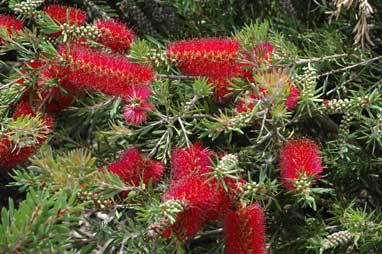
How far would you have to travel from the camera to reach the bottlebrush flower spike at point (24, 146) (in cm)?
163

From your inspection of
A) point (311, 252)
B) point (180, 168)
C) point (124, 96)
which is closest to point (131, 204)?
point (180, 168)

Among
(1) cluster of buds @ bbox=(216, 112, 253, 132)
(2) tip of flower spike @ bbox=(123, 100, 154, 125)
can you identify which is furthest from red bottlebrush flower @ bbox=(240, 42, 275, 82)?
Answer: (2) tip of flower spike @ bbox=(123, 100, 154, 125)

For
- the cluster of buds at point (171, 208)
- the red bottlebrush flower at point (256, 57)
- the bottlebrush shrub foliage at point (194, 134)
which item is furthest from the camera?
the red bottlebrush flower at point (256, 57)

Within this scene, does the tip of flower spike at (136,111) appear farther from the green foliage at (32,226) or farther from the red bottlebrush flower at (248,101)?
the green foliage at (32,226)

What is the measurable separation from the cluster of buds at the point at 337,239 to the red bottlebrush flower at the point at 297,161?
169 mm

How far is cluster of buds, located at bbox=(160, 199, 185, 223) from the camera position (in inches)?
56.7

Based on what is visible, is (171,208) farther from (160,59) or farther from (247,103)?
(160,59)

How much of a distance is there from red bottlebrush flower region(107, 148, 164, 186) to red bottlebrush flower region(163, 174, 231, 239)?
99 mm

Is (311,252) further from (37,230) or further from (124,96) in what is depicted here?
(37,230)

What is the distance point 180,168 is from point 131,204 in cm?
13

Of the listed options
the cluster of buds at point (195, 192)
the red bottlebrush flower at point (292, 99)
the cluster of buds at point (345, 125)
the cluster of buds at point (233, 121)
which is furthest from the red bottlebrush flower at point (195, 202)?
the cluster of buds at point (345, 125)

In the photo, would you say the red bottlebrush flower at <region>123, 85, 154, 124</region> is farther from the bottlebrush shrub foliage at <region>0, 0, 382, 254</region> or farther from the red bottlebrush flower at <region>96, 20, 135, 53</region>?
the red bottlebrush flower at <region>96, 20, 135, 53</region>

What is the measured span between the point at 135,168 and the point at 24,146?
0.24 meters

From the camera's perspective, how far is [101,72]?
162 centimetres
